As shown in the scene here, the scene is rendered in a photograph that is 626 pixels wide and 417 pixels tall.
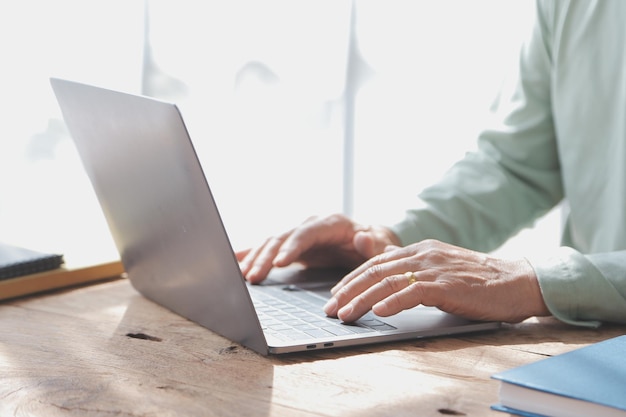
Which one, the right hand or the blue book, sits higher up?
the blue book

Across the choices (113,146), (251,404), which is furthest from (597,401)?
(113,146)

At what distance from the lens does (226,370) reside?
0.88 m

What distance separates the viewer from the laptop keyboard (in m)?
0.97

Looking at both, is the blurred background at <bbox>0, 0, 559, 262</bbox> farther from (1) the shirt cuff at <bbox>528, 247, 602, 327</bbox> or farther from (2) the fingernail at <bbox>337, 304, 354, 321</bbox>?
(2) the fingernail at <bbox>337, 304, 354, 321</bbox>

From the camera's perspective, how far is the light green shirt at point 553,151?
1458 millimetres

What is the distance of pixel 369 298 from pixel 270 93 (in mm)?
3392

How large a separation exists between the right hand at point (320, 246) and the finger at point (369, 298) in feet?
0.94

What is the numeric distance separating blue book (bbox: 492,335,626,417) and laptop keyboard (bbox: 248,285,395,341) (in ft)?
0.87

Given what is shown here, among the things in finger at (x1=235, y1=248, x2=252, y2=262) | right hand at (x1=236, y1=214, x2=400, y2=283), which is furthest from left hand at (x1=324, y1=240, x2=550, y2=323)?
finger at (x1=235, y1=248, x2=252, y2=262)

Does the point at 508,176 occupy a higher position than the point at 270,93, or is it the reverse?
the point at 508,176

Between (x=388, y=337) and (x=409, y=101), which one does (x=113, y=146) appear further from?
(x=409, y=101)

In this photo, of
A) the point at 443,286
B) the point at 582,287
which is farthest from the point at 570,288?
the point at 443,286

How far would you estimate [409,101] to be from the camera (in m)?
4.07

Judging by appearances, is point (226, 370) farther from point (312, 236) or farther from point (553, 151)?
point (553, 151)
